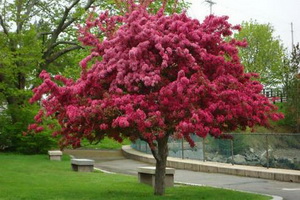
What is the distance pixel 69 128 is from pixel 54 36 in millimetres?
23137

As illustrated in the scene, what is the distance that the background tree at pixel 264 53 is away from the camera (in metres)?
58.6

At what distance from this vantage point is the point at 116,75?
11.9m

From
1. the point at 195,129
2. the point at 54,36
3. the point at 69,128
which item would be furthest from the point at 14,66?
the point at 195,129

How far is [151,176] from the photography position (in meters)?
15.4

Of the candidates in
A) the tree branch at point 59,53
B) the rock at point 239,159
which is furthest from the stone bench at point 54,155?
the tree branch at point 59,53

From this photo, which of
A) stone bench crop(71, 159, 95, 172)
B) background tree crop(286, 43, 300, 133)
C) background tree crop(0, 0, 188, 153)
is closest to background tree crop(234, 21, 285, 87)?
background tree crop(286, 43, 300, 133)

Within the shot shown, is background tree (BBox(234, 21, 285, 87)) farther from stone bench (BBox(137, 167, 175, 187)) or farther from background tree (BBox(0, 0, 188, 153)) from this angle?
stone bench (BBox(137, 167, 175, 187))

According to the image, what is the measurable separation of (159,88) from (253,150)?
1079 centimetres

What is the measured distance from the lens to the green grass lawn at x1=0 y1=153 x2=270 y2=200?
497 inches

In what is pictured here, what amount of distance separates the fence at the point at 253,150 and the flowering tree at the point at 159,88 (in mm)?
7547

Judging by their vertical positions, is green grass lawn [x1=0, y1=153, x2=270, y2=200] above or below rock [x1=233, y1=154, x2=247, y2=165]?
below

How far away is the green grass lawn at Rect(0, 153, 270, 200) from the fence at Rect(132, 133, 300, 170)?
6.12 m

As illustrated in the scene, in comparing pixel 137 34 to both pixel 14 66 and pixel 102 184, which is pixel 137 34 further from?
pixel 14 66

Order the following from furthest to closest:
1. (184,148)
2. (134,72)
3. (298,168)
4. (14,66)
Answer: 1. (14,66)
2. (184,148)
3. (298,168)
4. (134,72)
